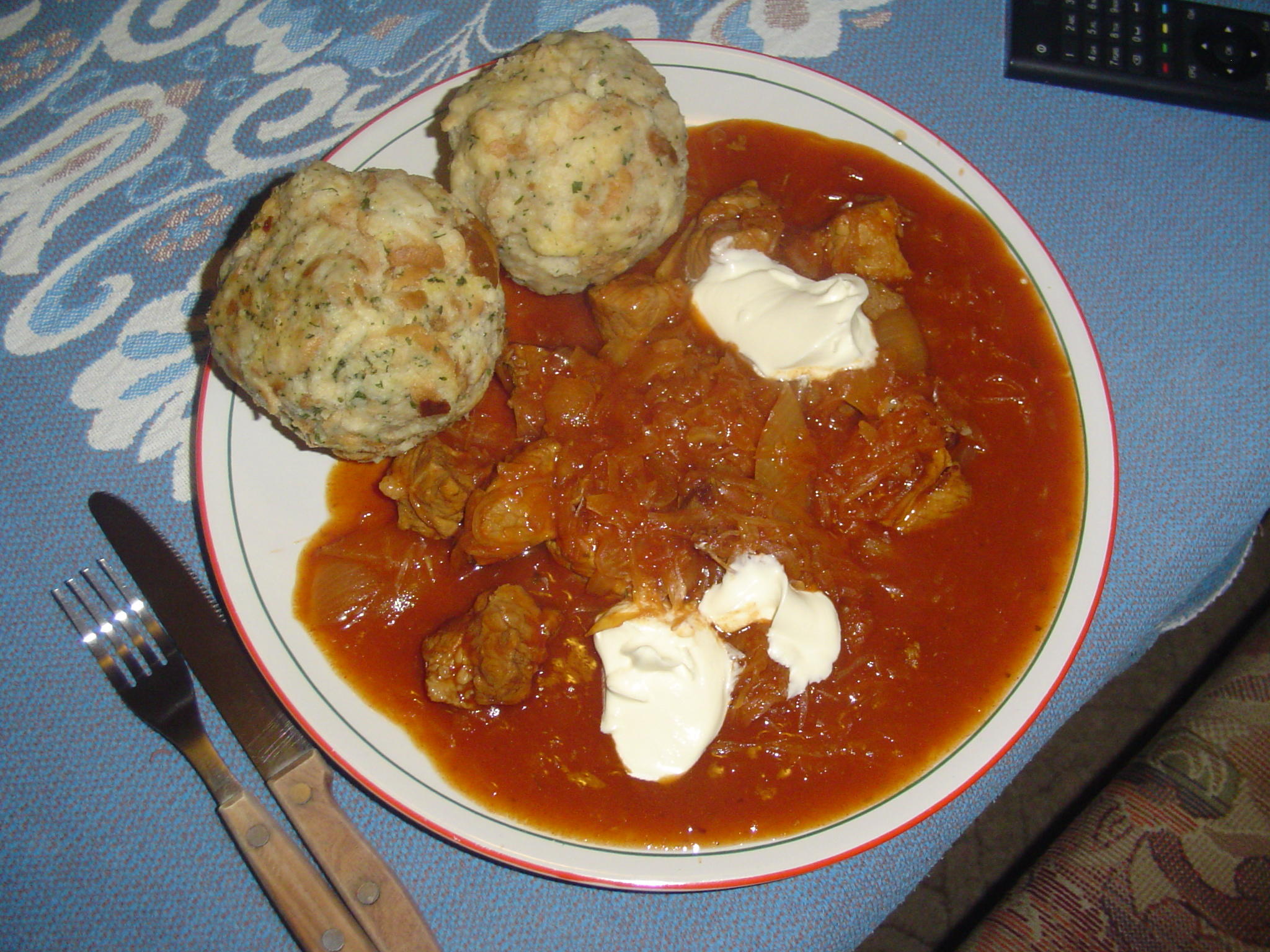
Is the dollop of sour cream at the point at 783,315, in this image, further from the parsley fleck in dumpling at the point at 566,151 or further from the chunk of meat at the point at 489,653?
the chunk of meat at the point at 489,653

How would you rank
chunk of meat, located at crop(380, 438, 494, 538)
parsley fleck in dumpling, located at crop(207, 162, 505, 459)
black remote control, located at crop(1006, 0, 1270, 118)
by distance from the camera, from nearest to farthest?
1. parsley fleck in dumpling, located at crop(207, 162, 505, 459)
2. chunk of meat, located at crop(380, 438, 494, 538)
3. black remote control, located at crop(1006, 0, 1270, 118)

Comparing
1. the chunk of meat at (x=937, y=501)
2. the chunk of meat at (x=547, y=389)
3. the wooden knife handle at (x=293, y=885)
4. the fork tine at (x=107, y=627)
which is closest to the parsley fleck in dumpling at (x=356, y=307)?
the chunk of meat at (x=547, y=389)

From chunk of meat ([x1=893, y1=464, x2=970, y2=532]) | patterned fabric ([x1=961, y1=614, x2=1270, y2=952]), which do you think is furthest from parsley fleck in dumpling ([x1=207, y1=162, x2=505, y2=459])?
patterned fabric ([x1=961, y1=614, x2=1270, y2=952])

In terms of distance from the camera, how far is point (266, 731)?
107 inches

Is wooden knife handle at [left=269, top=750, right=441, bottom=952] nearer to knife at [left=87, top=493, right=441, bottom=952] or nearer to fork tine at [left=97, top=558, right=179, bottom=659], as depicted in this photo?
knife at [left=87, top=493, right=441, bottom=952]

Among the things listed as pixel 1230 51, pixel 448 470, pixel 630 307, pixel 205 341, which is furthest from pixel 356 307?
pixel 1230 51

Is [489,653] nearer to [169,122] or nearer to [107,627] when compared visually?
[107,627]

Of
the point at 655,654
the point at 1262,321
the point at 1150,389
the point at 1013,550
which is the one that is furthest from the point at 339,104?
the point at 1262,321

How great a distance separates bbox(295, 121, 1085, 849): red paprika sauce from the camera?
265 centimetres

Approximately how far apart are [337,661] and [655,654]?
3.42 ft

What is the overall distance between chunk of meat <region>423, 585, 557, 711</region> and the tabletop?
0.52 meters

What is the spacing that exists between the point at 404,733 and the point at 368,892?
462 mm

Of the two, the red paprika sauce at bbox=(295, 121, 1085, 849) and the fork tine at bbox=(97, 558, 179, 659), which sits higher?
the fork tine at bbox=(97, 558, 179, 659)

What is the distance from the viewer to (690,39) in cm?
340
